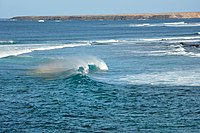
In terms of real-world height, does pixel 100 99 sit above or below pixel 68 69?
above

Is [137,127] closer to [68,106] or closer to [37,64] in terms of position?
[68,106]

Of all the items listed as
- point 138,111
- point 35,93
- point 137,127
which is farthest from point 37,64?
Result: point 137,127

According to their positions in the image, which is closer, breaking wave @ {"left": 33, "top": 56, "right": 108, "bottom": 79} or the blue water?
the blue water

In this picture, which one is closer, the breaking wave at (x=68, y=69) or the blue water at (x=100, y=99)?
the blue water at (x=100, y=99)

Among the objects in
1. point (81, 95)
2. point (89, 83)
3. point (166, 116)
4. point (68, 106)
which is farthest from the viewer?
point (89, 83)

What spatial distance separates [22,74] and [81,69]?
4095 mm

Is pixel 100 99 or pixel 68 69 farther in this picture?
pixel 68 69

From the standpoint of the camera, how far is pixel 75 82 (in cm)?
2972

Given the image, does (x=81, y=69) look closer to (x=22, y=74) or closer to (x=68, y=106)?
(x=22, y=74)

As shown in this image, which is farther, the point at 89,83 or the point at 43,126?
the point at 89,83

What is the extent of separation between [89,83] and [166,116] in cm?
947

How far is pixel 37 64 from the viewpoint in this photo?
4238 centimetres

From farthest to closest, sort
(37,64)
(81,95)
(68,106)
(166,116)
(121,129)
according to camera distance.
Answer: (37,64), (81,95), (68,106), (166,116), (121,129)

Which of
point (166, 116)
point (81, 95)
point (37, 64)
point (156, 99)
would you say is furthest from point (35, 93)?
point (37, 64)
